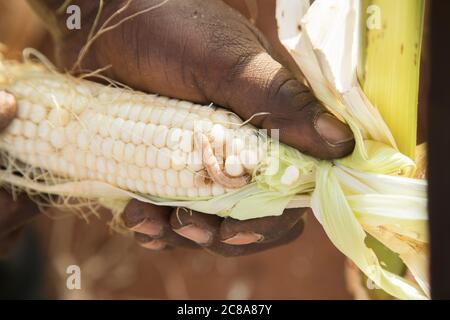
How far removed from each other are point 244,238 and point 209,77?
0.20 metres

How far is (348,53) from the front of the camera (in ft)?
2.30

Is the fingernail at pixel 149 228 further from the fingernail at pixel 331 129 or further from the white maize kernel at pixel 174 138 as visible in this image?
the fingernail at pixel 331 129

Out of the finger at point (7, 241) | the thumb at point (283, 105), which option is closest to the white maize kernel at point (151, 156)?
the thumb at point (283, 105)

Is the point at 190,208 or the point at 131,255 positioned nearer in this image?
the point at 190,208

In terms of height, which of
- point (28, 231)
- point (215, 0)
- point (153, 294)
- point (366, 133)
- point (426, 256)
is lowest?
point (153, 294)

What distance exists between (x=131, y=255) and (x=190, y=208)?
2.53ft

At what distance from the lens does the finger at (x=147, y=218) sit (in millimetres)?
859

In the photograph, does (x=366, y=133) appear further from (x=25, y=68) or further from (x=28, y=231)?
(x=28, y=231)

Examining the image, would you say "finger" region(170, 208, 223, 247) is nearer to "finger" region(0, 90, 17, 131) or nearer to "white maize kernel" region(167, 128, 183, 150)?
"white maize kernel" region(167, 128, 183, 150)

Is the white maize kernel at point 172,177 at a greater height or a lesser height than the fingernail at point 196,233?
A: greater

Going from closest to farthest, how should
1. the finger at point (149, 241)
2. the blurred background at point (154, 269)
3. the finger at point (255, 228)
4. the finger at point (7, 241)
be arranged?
the finger at point (255, 228)
the finger at point (149, 241)
the finger at point (7, 241)
the blurred background at point (154, 269)

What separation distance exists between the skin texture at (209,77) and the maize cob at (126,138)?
0.03 meters

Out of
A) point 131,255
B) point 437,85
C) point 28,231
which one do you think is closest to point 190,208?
point 437,85

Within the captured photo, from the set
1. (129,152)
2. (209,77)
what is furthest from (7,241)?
(209,77)
